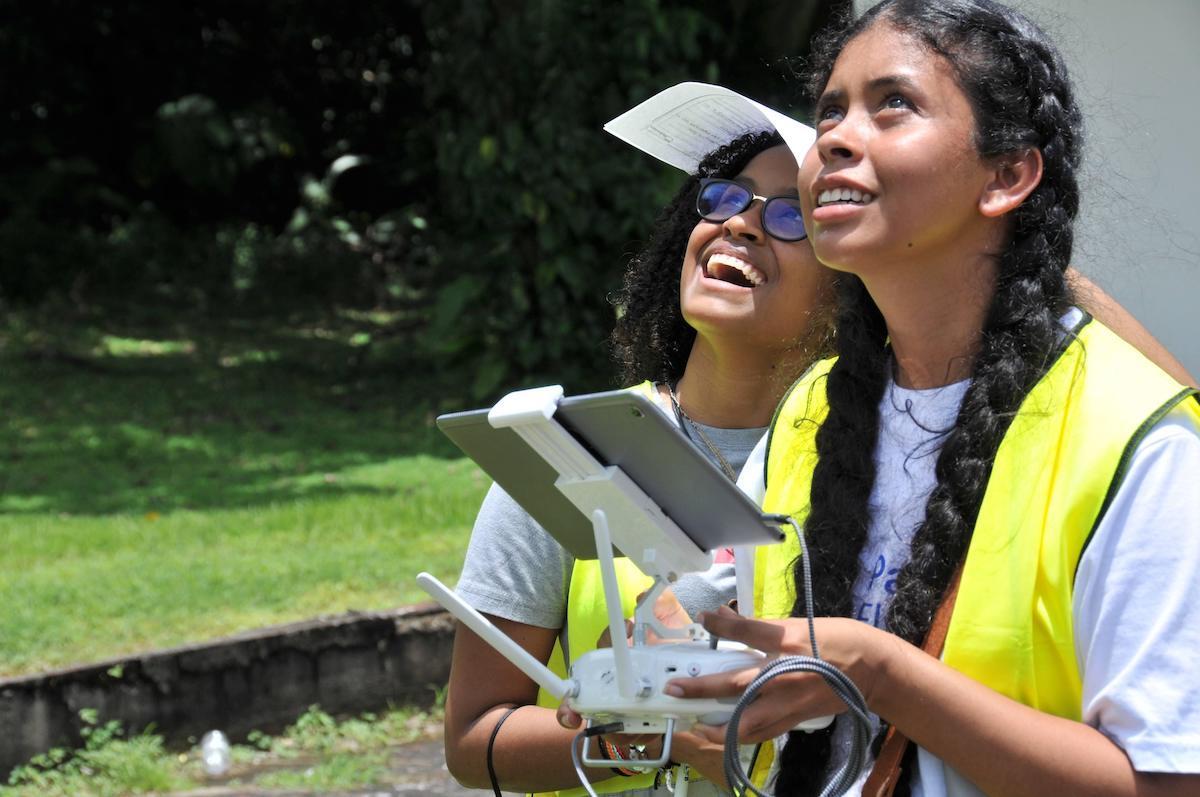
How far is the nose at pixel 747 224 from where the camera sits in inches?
103

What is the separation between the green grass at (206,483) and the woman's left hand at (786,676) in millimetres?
4243

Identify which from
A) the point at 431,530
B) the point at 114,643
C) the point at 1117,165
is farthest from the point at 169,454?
the point at 1117,165

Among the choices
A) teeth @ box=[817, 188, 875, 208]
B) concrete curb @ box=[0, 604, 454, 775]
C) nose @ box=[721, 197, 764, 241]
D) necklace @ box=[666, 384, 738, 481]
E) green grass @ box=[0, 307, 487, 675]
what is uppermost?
teeth @ box=[817, 188, 875, 208]

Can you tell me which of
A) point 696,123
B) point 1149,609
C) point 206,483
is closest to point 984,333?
point 1149,609

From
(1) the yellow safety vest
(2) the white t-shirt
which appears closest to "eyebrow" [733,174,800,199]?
(1) the yellow safety vest

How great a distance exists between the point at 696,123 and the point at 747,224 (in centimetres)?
21

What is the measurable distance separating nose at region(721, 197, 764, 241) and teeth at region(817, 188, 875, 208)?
27.0 inches

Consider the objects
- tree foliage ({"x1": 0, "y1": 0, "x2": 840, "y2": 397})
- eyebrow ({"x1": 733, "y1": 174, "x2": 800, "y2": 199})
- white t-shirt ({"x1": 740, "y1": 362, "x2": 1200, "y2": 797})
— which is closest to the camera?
white t-shirt ({"x1": 740, "y1": 362, "x2": 1200, "y2": 797})

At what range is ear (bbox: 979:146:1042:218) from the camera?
1.89m

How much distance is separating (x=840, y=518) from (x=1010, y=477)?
0.81 feet

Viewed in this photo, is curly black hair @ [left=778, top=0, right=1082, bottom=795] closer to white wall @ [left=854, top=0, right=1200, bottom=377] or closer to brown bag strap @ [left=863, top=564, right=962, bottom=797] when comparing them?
brown bag strap @ [left=863, top=564, right=962, bottom=797]

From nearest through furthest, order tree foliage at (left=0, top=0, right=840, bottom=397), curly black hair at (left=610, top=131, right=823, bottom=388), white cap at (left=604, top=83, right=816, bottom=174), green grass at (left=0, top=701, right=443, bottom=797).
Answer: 1. white cap at (left=604, top=83, right=816, bottom=174)
2. curly black hair at (left=610, top=131, right=823, bottom=388)
3. green grass at (left=0, top=701, right=443, bottom=797)
4. tree foliage at (left=0, top=0, right=840, bottom=397)

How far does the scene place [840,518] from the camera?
1941mm

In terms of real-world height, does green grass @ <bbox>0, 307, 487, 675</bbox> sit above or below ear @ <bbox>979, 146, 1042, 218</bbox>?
below
